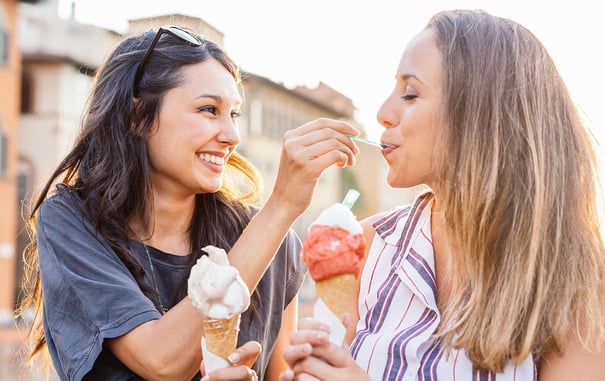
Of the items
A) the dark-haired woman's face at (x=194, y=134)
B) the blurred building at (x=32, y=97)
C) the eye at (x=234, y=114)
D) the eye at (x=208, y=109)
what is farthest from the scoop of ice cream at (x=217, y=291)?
the blurred building at (x=32, y=97)

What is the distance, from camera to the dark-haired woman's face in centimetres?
288

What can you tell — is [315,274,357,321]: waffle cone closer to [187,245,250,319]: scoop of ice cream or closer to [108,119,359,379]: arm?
[187,245,250,319]: scoop of ice cream

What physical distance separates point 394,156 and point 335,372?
763 millimetres

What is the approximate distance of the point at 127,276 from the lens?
2.68 m

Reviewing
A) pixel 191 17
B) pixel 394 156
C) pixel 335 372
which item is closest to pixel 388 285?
pixel 394 156

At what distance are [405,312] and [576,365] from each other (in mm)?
554

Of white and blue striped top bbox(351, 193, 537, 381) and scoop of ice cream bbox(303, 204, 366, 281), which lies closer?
scoop of ice cream bbox(303, 204, 366, 281)

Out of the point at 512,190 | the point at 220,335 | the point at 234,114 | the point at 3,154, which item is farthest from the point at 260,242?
the point at 3,154

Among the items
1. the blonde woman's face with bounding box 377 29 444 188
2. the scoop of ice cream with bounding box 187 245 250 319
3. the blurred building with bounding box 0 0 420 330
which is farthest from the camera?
the blurred building with bounding box 0 0 420 330

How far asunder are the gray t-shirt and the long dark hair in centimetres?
7

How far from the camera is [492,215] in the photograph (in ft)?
7.91

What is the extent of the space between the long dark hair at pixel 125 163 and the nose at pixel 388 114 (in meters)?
0.90

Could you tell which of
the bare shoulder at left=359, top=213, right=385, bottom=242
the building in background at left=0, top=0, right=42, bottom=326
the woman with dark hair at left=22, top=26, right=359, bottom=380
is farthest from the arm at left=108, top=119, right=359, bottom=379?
the building in background at left=0, top=0, right=42, bottom=326

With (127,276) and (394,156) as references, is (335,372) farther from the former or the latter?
(127,276)
